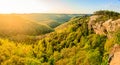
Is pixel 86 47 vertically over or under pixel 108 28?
under

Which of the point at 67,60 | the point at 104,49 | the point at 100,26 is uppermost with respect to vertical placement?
the point at 100,26

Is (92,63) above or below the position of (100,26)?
below

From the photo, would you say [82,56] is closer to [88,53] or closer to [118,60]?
[88,53]

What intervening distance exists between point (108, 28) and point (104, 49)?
14841 mm

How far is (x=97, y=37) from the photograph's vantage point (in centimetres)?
19488

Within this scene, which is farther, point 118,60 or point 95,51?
point 95,51

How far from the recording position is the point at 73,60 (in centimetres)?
18325

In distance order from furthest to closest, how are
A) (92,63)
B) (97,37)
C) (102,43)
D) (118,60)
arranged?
(97,37) → (102,43) → (92,63) → (118,60)

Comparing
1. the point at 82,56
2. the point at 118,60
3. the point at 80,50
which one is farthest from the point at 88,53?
the point at 118,60

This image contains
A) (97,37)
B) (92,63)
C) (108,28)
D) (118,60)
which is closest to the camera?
(118,60)

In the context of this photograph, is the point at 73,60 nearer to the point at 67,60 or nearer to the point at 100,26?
the point at 67,60

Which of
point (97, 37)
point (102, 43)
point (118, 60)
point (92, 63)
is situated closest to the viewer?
point (118, 60)

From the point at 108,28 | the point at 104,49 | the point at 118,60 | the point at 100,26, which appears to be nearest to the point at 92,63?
the point at 104,49

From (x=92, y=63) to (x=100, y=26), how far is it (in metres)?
44.9
